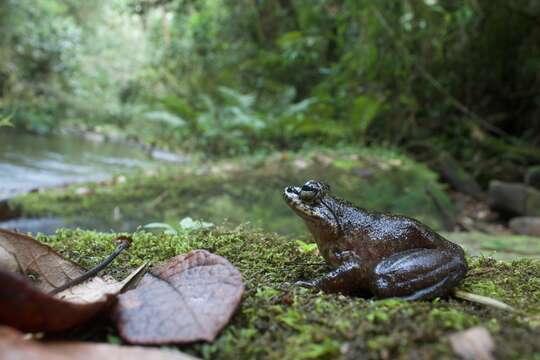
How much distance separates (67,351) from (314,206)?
1.19 metres

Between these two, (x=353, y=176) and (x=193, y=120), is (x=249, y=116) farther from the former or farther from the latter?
(x=353, y=176)

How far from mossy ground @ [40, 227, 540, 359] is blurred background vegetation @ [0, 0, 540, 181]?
6.85 meters

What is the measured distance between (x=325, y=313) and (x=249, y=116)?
320 inches

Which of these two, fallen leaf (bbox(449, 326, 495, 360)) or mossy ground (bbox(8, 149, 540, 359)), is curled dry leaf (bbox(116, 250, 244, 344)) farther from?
fallen leaf (bbox(449, 326, 495, 360))

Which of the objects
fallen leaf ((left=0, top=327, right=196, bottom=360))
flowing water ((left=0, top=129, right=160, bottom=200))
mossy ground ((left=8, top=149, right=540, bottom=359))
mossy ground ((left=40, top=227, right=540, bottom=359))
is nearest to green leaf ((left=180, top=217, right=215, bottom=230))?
mossy ground ((left=8, top=149, right=540, bottom=359))

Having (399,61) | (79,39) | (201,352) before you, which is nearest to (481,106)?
(399,61)

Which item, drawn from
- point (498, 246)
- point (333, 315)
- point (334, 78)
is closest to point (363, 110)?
point (334, 78)

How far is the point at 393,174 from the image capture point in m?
7.36

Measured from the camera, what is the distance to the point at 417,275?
1823 millimetres

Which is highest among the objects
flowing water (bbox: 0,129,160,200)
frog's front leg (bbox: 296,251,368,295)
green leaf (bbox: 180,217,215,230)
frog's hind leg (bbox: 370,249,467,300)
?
frog's hind leg (bbox: 370,249,467,300)

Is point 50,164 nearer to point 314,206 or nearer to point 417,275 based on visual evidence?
point 314,206

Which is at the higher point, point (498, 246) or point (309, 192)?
point (309, 192)

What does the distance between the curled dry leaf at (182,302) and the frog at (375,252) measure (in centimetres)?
45

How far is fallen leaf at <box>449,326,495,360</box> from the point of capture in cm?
122
